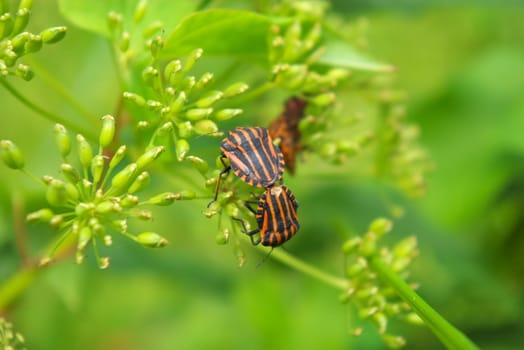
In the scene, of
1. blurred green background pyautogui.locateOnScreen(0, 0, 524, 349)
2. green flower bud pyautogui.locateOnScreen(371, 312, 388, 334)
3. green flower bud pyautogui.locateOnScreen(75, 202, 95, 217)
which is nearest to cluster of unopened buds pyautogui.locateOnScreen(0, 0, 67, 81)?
green flower bud pyautogui.locateOnScreen(75, 202, 95, 217)

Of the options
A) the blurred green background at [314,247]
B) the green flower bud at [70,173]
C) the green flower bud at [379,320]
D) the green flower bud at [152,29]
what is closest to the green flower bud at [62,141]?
the green flower bud at [70,173]

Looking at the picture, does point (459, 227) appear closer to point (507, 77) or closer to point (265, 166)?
point (507, 77)

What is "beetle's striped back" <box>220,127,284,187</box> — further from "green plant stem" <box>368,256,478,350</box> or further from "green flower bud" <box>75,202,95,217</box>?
"green plant stem" <box>368,256,478,350</box>

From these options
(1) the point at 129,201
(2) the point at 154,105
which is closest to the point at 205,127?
(2) the point at 154,105

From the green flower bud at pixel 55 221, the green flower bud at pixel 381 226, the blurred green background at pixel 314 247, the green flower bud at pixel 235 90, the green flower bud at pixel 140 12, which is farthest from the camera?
the blurred green background at pixel 314 247

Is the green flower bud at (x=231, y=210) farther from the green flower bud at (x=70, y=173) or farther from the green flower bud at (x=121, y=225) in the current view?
the green flower bud at (x=70, y=173)

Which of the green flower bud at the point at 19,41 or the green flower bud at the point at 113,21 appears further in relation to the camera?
the green flower bud at the point at 113,21

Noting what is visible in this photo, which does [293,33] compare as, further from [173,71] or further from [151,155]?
[151,155]

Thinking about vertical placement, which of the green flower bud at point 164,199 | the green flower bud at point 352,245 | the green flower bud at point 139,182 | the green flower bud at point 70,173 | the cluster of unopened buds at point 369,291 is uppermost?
the green flower bud at point 70,173

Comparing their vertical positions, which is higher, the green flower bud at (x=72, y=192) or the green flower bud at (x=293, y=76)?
the green flower bud at (x=293, y=76)

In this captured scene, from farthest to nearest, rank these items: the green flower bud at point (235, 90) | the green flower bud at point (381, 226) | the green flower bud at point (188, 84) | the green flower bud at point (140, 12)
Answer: the green flower bud at point (381, 226) < the green flower bud at point (140, 12) < the green flower bud at point (235, 90) < the green flower bud at point (188, 84)
